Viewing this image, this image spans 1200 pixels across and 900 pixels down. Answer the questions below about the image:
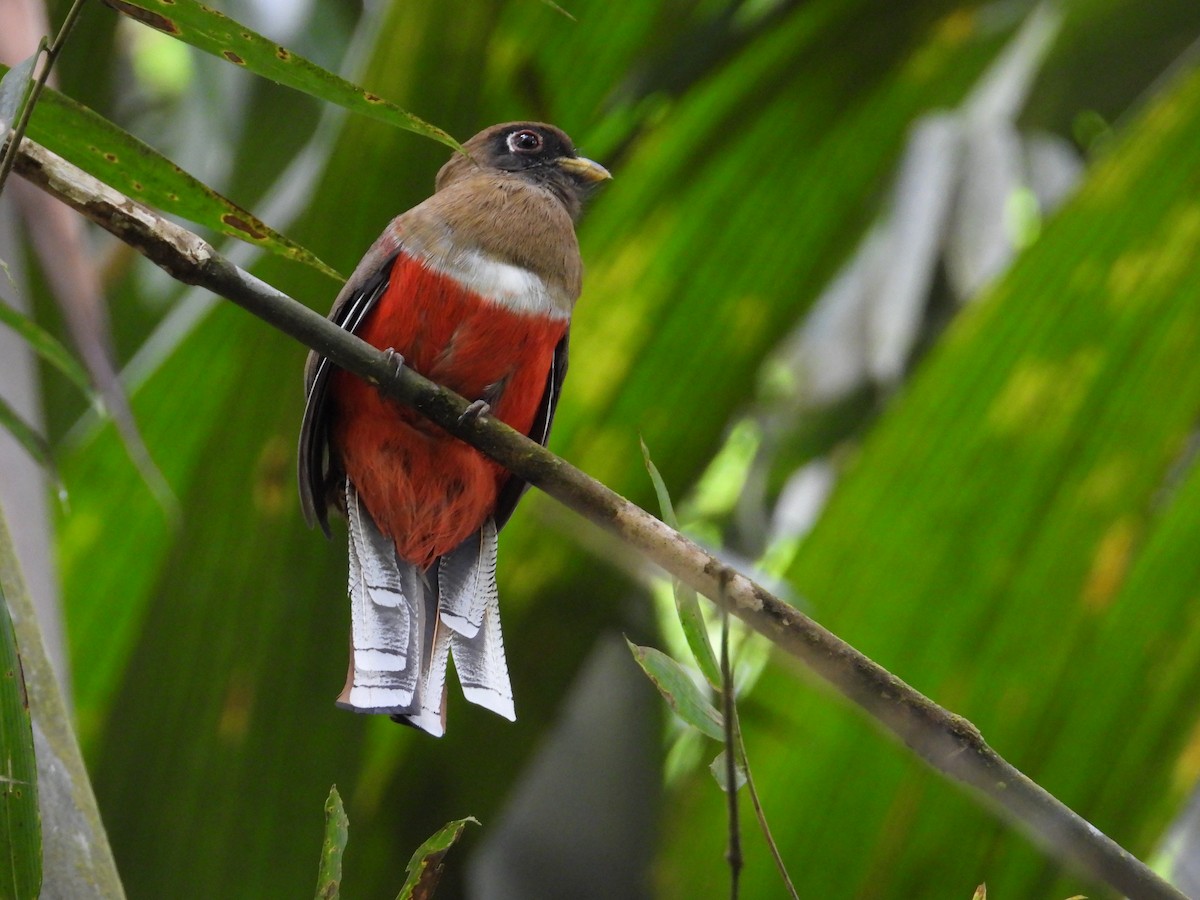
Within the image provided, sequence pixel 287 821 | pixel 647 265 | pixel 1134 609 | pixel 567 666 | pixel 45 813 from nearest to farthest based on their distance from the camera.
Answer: pixel 45 813
pixel 1134 609
pixel 287 821
pixel 567 666
pixel 647 265

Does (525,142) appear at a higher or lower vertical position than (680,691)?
higher

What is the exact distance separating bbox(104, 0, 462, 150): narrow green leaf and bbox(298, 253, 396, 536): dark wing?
40.2 inches

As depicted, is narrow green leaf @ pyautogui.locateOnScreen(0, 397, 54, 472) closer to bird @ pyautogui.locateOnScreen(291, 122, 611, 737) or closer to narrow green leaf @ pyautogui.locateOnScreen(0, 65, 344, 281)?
narrow green leaf @ pyautogui.locateOnScreen(0, 65, 344, 281)

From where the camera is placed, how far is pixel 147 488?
3074mm

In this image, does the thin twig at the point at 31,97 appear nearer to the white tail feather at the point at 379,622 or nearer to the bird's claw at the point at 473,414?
the bird's claw at the point at 473,414

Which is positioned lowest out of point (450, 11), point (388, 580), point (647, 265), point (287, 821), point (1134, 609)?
point (287, 821)

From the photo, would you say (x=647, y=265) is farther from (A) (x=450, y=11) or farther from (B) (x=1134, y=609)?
(B) (x=1134, y=609)

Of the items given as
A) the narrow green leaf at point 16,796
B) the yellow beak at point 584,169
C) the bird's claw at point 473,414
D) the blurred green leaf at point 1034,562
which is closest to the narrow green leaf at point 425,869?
the narrow green leaf at point 16,796

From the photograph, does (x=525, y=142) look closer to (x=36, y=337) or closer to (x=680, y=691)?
(x=36, y=337)

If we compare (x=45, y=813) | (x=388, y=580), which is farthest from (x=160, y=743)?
(x=45, y=813)

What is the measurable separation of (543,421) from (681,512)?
64 cm

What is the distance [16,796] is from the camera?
4.51ft

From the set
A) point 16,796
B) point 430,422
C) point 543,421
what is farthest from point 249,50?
point 543,421

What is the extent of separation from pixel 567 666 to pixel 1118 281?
1.35m
